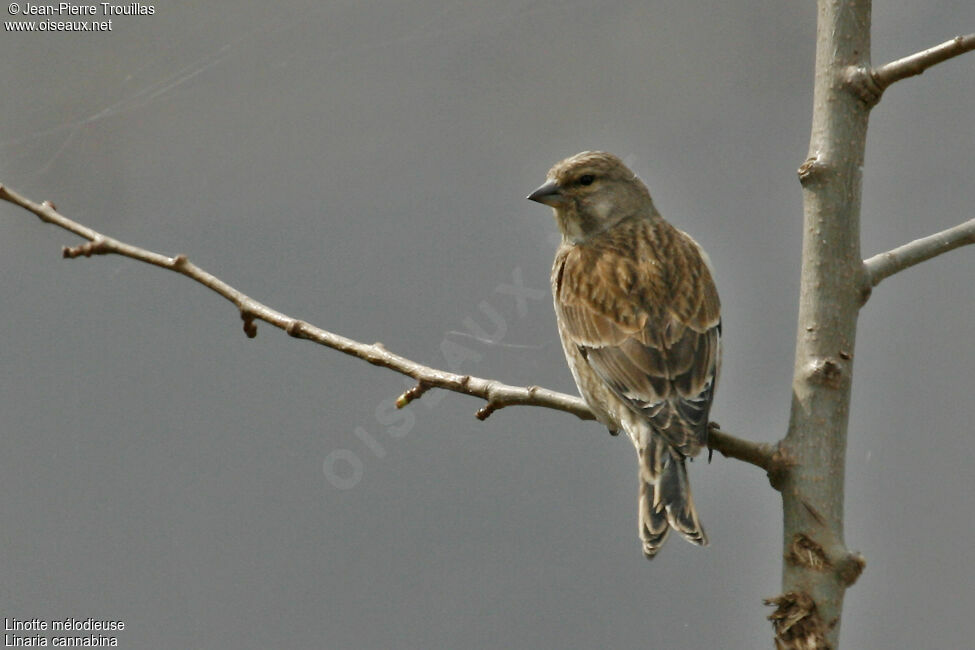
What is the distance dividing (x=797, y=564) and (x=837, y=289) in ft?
1.74

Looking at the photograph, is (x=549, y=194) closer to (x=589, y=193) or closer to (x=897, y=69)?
(x=589, y=193)

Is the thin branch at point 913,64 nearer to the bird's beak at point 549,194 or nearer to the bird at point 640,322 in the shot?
the bird at point 640,322

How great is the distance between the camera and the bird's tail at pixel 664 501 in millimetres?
2439

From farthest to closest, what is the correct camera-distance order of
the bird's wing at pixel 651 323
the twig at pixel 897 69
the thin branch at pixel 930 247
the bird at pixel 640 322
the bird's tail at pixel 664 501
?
the bird's wing at pixel 651 323 → the bird at pixel 640 322 → the bird's tail at pixel 664 501 → the thin branch at pixel 930 247 → the twig at pixel 897 69

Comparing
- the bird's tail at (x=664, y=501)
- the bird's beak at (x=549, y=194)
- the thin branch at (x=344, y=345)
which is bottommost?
→ the bird's tail at (x=664, y=501)

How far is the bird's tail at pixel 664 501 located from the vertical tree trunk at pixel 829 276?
1.40 ft

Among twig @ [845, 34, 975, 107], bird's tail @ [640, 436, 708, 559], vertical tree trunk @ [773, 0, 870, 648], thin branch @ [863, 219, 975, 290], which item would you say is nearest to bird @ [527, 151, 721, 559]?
bird's tail @ [640, 436, 708, 559]

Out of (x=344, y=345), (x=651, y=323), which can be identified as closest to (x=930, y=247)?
(x=651, y=323)

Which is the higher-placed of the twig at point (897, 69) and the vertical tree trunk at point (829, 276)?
the twig at point (897, 69)

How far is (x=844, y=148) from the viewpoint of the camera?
205 cm

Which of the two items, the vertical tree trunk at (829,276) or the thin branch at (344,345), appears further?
the thin branch at (344,345)

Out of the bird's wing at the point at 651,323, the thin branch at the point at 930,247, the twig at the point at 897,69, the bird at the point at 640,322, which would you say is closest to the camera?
the twig at the point at 897,69

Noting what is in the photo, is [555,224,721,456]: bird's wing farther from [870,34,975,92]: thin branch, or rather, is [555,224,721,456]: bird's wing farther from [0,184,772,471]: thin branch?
[870,34,975,92]: thin branch

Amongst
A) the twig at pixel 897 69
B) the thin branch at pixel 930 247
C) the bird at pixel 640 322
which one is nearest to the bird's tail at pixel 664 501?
the bird at pixel 640 322
